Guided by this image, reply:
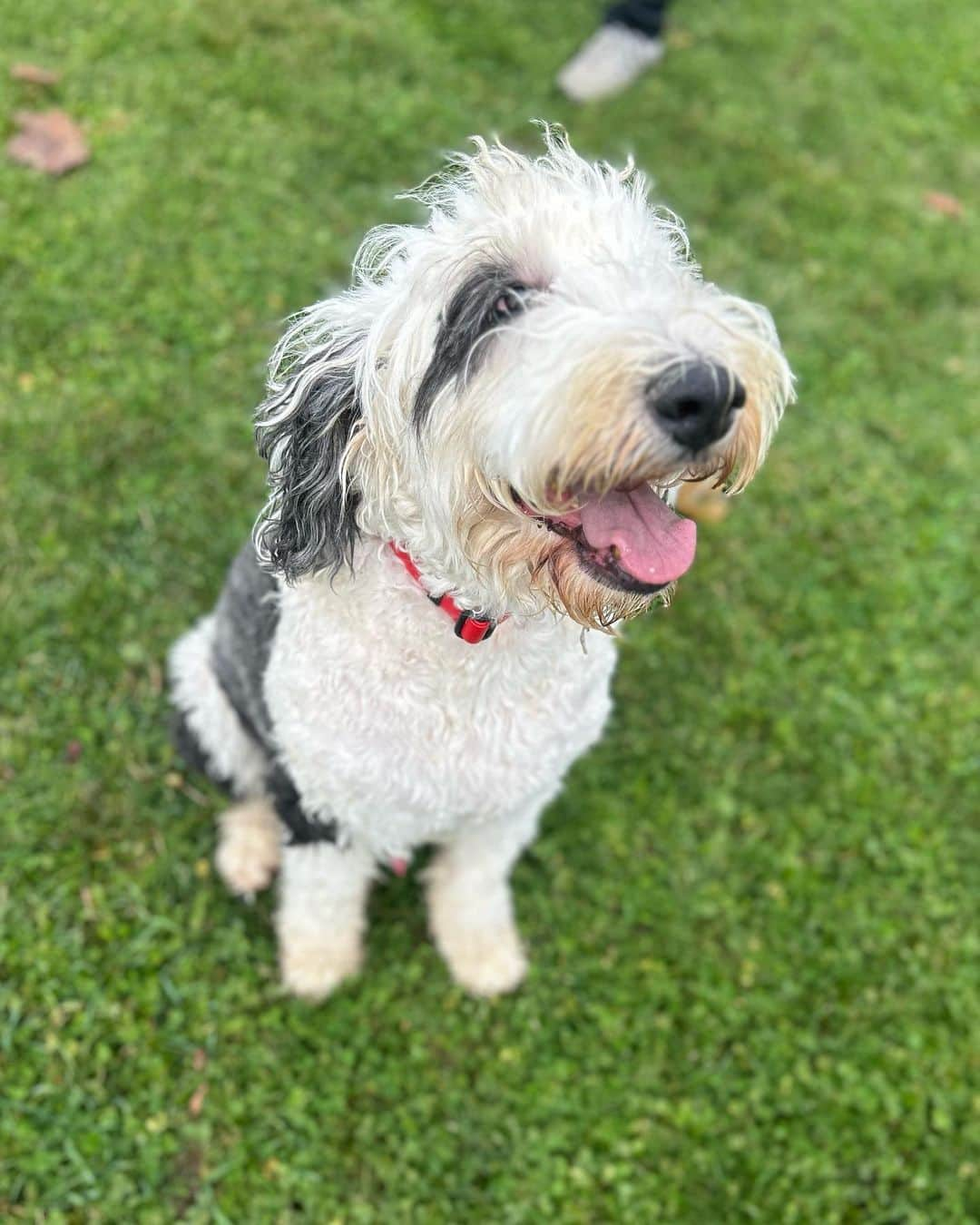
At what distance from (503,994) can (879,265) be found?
13.5 ft

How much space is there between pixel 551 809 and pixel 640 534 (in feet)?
6.26

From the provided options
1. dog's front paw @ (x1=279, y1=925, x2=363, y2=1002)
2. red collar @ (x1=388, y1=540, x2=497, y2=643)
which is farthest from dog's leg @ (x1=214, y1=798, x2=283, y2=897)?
red collar @ (x1=388, y1=540, x2=497, y2=643)

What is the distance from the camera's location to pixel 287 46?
5.02 m

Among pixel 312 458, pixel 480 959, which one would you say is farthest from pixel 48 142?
pixel 480 959

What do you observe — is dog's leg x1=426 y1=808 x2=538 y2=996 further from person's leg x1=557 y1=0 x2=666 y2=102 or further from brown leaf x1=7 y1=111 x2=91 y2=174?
person's leg x1=557 y1=0 x2=666 y2=102

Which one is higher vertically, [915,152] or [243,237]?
[915,152]

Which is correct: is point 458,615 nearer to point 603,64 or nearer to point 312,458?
point 312,458

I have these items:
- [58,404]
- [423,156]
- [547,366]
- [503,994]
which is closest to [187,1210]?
[503,994]

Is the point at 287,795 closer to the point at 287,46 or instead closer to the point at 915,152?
the point at 287,46

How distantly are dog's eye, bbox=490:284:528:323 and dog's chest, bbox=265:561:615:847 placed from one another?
64 centimetres

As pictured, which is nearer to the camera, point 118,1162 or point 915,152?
point 118,1162

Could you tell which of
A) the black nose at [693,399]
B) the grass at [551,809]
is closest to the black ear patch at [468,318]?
the black nose at [693,399]

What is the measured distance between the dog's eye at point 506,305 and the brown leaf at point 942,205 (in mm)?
4824

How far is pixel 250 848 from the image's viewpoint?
3119 mm
